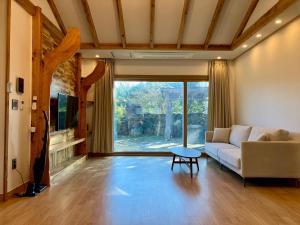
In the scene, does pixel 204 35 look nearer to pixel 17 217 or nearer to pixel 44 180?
pixel 44 180

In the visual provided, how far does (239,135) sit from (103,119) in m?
3.53

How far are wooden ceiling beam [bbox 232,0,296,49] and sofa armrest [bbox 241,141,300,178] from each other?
84.5 inches

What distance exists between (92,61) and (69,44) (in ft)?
9.89

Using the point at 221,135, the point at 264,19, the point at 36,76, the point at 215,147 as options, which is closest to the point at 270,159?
the point at 215,147

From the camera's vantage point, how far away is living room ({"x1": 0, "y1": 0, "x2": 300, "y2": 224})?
3.37 m

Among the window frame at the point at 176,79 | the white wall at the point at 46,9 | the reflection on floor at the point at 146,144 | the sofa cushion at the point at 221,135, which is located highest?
the white wall at the point at 46,9

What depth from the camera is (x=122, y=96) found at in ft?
23.8

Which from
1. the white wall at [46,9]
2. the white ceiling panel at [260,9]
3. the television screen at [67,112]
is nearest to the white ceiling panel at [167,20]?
the white ceiling panel at [260,9]

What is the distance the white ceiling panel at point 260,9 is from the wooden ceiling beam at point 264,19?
0.11 meters

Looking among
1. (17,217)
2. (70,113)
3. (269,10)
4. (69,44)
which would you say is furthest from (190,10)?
(17,217)

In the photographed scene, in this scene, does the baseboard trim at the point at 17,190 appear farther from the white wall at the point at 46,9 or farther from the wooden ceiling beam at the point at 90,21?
the wooden ceiling beam at the point at 90,21

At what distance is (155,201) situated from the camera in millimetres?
3371

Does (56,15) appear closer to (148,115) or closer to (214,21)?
(214,21)

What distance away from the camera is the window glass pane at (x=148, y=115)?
7.25 meters
